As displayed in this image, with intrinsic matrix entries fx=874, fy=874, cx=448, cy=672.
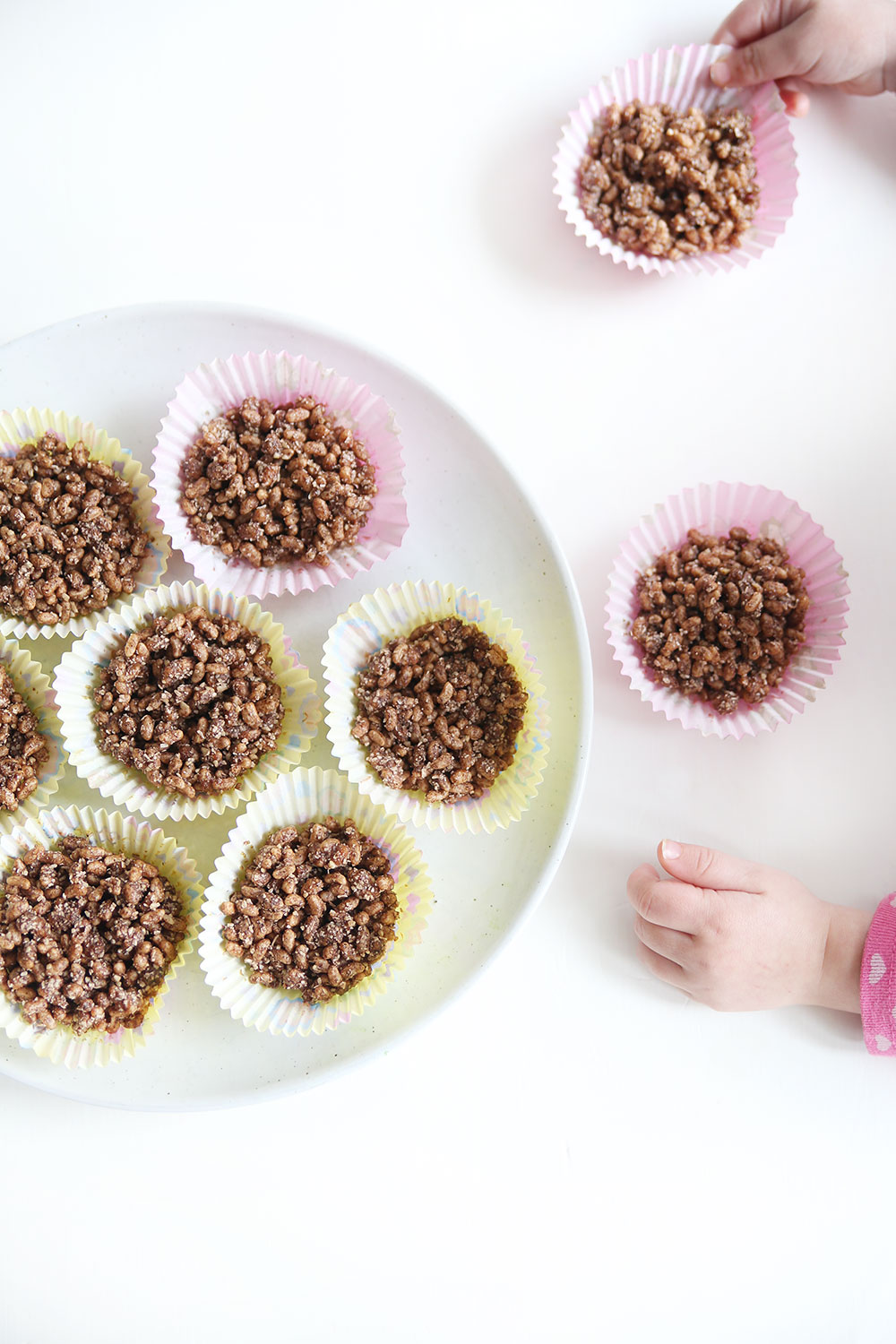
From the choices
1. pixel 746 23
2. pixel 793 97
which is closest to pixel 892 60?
pixel 793 97

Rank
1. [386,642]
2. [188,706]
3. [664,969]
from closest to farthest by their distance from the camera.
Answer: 1. [188,706]
2. [386,642]
3. [664,969]

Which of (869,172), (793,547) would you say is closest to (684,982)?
(793,547)

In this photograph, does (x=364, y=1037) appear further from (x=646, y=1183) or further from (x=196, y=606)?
(x=196, y=606)

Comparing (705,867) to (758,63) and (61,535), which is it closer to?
(61,535)

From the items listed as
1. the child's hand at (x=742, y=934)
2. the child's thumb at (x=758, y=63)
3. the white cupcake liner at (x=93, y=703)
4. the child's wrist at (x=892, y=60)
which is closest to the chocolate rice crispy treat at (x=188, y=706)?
the white cupcake liner at (x=93, y=703)

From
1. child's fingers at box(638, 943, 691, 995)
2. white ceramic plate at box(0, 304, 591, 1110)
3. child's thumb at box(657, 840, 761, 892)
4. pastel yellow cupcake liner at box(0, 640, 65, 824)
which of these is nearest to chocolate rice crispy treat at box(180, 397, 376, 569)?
white ceramic plate at box(0, 304, 591, 1110)

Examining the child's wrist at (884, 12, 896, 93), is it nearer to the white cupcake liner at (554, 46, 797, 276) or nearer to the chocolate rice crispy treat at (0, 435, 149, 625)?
the white cupcake liner at (554, 46, 797, 276)
